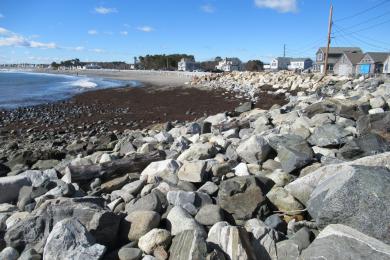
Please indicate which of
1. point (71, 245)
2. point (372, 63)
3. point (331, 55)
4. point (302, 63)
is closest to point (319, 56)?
point (331, 55)

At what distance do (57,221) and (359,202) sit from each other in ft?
10.9

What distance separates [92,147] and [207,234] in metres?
7.83

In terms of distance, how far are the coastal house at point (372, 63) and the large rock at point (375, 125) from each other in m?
55.0

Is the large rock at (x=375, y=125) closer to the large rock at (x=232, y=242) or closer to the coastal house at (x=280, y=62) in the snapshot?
the large rock at (x=232, y=242)

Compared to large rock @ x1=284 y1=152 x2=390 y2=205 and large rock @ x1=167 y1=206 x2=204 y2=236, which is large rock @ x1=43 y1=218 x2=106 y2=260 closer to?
large rock @ x1=167 y1=206 x2=204 y2=236

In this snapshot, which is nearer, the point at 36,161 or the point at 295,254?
the point at 295,254

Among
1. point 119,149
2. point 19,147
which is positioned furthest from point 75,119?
point 119,149

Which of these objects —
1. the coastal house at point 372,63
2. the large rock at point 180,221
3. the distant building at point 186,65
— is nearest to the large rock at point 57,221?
the large rock at point 180,221

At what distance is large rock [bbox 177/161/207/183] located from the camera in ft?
18.6

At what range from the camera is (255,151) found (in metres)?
6.43

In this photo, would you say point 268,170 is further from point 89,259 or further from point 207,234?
point 89,259

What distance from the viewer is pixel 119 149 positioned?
394 inches

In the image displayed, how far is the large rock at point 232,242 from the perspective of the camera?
11.9 feet

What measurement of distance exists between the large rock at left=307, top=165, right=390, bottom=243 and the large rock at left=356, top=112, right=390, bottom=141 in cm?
318
